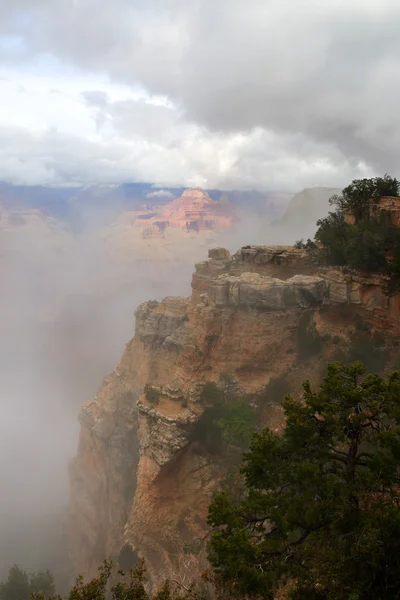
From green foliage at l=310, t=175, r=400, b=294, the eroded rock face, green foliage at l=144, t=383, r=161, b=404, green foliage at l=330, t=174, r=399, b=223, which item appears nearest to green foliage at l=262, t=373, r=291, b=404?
the eroded rock face

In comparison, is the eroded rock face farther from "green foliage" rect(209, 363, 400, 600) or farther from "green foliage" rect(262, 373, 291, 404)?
"green foliage" rect(209, 363, 400, 600)

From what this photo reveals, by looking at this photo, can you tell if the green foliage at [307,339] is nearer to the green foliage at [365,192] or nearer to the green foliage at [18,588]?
the green foliage at [365,192]

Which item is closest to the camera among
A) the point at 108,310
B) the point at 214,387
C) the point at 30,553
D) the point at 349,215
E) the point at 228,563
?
the point at 228,563

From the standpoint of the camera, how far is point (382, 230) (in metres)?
27.5

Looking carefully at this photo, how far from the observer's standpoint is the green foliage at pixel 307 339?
2964 cm

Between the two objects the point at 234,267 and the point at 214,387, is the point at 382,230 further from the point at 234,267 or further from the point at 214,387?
the point at 214,387

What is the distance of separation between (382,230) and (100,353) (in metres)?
92.4

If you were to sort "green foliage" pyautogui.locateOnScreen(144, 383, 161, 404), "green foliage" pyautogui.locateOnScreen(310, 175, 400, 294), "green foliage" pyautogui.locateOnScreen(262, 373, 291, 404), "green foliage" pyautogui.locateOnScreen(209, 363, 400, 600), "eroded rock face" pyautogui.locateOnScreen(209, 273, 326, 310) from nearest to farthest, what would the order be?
"green foliage" pyautogui.locateOnScreen(209, 363, 400, 600), "green foliage" pyautogui.locateOnScreen(310, 175, 400, 294), "green foliage" pyautogui.locateOnScreen(262, 373, 291, 404), "green foliage" pyautogui.locateOnScreen(144, 383, 161, 404), "eroded rock face" pyautogui.locateOnScreen(209, 273, 326, 310)

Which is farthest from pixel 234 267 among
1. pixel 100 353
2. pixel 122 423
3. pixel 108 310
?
pixel 108 310

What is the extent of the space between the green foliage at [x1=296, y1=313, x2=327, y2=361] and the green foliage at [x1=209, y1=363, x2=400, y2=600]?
1692cm

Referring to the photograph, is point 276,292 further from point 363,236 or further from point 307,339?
point 363,236

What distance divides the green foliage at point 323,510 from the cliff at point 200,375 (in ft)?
49.5

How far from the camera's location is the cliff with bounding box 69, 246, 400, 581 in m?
26.7

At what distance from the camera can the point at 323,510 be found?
10742mm
